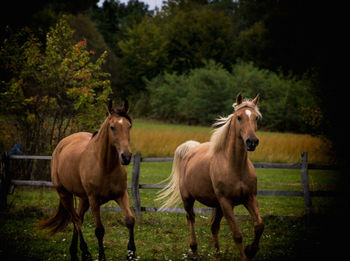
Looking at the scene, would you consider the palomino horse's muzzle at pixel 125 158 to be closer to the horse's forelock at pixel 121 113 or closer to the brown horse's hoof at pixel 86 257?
the horse's forelock at pixel 121 113

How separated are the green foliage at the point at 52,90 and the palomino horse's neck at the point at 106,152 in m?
5.84

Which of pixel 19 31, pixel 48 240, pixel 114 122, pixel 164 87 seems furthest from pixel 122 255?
pixel 164 87

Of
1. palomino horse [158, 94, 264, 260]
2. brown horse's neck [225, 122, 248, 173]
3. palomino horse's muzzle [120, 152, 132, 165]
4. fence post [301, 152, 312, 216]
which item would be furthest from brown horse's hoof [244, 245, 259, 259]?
fence post [301, 152, 312, 216]

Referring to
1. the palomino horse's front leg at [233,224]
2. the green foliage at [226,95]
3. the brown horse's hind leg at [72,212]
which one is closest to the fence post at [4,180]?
the brown horse's hind leg at [72,212]

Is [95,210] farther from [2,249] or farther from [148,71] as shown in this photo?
[148,71]

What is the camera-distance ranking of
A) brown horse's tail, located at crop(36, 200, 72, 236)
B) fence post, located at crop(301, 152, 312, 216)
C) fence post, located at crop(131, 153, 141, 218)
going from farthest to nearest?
1. fence post, located at crop(131, 153, 141, 218)
2. fence post, located at crop(301, 152, 312, 216)
3. brown horse's tail, located at crop(36, 200, 72, 236)

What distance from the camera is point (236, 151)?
513 cm

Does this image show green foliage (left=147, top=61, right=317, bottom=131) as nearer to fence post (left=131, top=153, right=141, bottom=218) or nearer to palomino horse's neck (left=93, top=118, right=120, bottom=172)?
fence post (left=131, top=153, right=141, bottom=218)

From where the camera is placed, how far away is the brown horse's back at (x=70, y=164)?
6.02 metres

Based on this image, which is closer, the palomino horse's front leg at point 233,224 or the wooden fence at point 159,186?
the palomino horse's front leg at point 233,224

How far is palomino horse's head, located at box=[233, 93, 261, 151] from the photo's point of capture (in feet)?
15.5

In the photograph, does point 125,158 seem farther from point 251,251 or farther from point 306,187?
point 306,187

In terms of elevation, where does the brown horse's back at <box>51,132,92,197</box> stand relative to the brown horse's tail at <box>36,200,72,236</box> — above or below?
above

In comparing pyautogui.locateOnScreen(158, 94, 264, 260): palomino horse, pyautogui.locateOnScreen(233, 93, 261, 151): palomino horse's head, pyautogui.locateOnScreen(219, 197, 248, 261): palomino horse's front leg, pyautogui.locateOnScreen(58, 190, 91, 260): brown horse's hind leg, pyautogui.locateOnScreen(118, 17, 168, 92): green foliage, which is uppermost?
pyautogui.locateOnScreen(118, 17, 168, 92): green foliage
